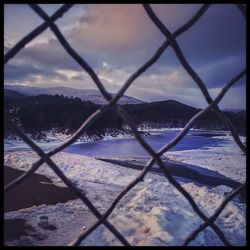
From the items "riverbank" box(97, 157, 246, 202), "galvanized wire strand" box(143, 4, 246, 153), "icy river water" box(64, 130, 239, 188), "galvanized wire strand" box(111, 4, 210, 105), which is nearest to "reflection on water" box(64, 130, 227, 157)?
"icy river water" box(64, 130, 239, 188)

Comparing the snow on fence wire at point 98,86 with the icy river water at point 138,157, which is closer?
the snow on fence wire at point 98,86

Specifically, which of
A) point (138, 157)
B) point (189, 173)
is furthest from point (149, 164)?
point (138, 157)

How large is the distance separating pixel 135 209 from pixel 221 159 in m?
1.83

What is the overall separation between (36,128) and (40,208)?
3.01 ft

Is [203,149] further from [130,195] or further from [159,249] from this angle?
[159,249]

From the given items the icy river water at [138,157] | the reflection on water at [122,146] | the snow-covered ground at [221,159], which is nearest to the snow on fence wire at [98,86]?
the reflection on water at [122,146]

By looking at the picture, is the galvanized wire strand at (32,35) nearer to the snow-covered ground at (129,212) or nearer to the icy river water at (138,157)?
the snow-covered ground at (129,212)

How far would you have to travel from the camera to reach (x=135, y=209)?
2.61 meters

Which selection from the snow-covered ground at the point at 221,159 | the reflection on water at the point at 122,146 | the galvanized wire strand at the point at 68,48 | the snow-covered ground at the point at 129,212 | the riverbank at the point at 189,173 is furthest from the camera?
the snow-covered ground at the point at 221,159

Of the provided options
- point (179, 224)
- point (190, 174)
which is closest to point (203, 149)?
point (190, 174)

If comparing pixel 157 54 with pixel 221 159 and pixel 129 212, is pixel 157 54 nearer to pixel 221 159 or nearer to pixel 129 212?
pixel 129 212

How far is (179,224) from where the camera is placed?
2297mm

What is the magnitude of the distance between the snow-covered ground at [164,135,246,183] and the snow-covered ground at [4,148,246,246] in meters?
0.42

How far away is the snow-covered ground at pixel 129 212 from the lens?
6.63 feet
